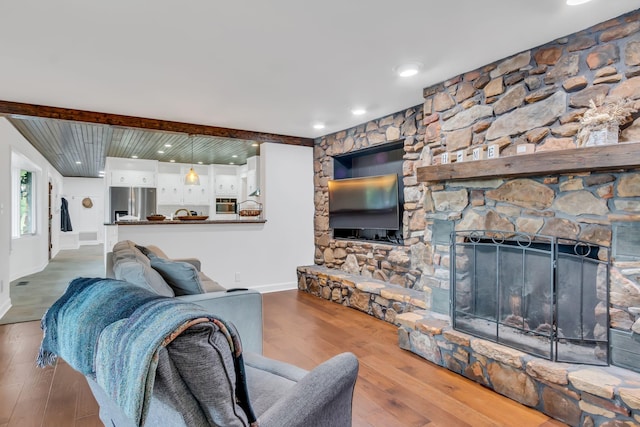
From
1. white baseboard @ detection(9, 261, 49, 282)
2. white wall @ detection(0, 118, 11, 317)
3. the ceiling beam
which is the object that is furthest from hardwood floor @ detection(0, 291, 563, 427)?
white baseboard @ detection(9, 261, 49, 282)

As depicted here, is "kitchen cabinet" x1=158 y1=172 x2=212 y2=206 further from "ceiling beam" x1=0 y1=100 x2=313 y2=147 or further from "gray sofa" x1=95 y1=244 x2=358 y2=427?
"gray sofa" x1=95 y1=244 x2=358 y2=427

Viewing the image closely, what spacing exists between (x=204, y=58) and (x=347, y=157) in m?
2.93

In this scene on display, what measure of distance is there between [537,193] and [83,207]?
13598mm

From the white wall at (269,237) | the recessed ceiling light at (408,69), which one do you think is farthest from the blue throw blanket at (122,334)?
the white wall at (269,237)

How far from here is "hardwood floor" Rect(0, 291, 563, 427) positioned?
2.12 m

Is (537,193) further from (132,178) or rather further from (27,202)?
(27,202)

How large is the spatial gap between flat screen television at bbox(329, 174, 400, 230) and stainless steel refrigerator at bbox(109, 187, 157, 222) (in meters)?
5.29

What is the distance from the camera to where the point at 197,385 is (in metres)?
0.83

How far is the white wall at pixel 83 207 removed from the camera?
11992mm

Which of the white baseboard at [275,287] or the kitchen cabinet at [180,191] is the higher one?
the kitchen cabinet at [180,191]

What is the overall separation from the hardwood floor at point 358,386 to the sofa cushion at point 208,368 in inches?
58.1

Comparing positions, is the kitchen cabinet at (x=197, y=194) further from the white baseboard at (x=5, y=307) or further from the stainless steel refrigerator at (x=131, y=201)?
the white baseboard at (x=5, y=307)

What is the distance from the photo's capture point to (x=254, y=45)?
254 centimetres

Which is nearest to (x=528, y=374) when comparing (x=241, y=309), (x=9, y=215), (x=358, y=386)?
(x=358, y=386)
